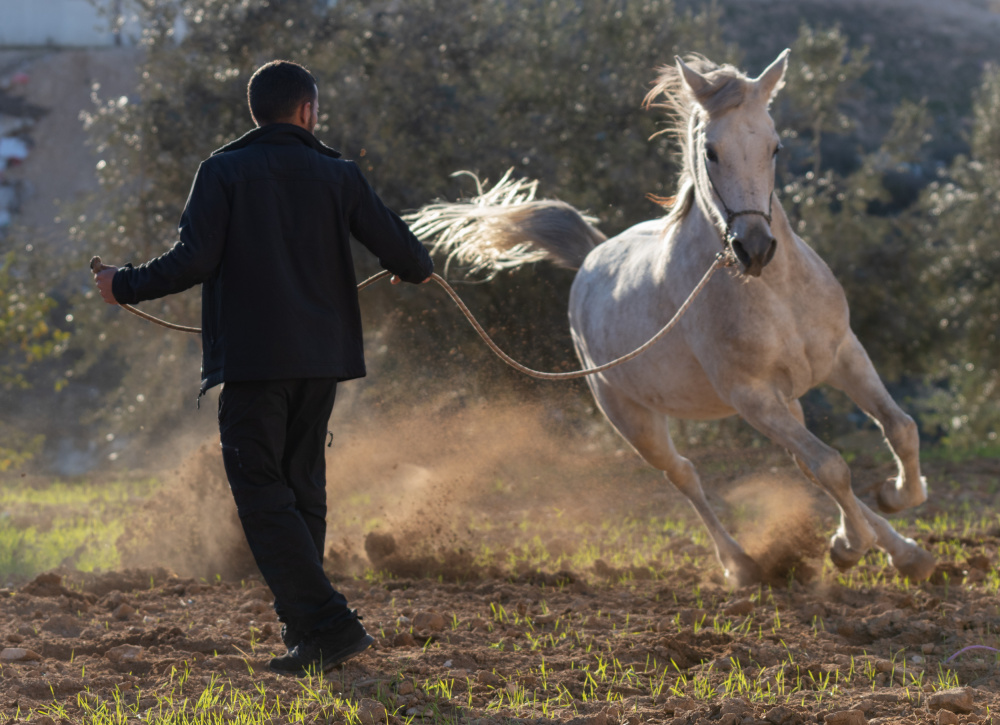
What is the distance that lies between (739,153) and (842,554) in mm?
2106

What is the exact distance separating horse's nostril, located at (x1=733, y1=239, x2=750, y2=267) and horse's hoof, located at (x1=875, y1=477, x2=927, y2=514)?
168 centimetres

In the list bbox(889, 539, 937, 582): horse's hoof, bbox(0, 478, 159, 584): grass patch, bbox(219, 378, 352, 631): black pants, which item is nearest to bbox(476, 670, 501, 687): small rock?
bbox(219, 378, 352, 631): black pants

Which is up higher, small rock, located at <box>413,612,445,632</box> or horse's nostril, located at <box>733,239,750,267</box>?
horse's nostril, located at <box>733,239,750,267</box>

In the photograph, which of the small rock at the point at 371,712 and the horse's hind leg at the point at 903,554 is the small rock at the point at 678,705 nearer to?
the small rock at the point at 371,712

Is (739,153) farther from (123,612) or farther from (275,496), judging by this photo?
(123,612)

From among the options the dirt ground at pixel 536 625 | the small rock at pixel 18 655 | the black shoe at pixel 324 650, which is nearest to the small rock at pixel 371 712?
the dirt ground at pixel 536 625

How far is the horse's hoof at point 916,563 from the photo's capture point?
4809 millimetres

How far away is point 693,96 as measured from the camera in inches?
179

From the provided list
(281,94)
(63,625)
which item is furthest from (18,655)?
(281,94)

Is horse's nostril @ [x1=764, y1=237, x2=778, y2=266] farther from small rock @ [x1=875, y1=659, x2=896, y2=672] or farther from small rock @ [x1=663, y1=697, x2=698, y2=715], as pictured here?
small rock @ [x1=663, y1=697, x2=698, y2=715]

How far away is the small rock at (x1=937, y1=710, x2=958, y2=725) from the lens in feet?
9.22

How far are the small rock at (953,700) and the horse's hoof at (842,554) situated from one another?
1776 millimetres

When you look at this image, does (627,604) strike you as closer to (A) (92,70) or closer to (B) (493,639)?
(B) (493,639)

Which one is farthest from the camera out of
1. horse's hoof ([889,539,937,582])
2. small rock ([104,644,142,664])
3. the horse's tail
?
the horse's tail
